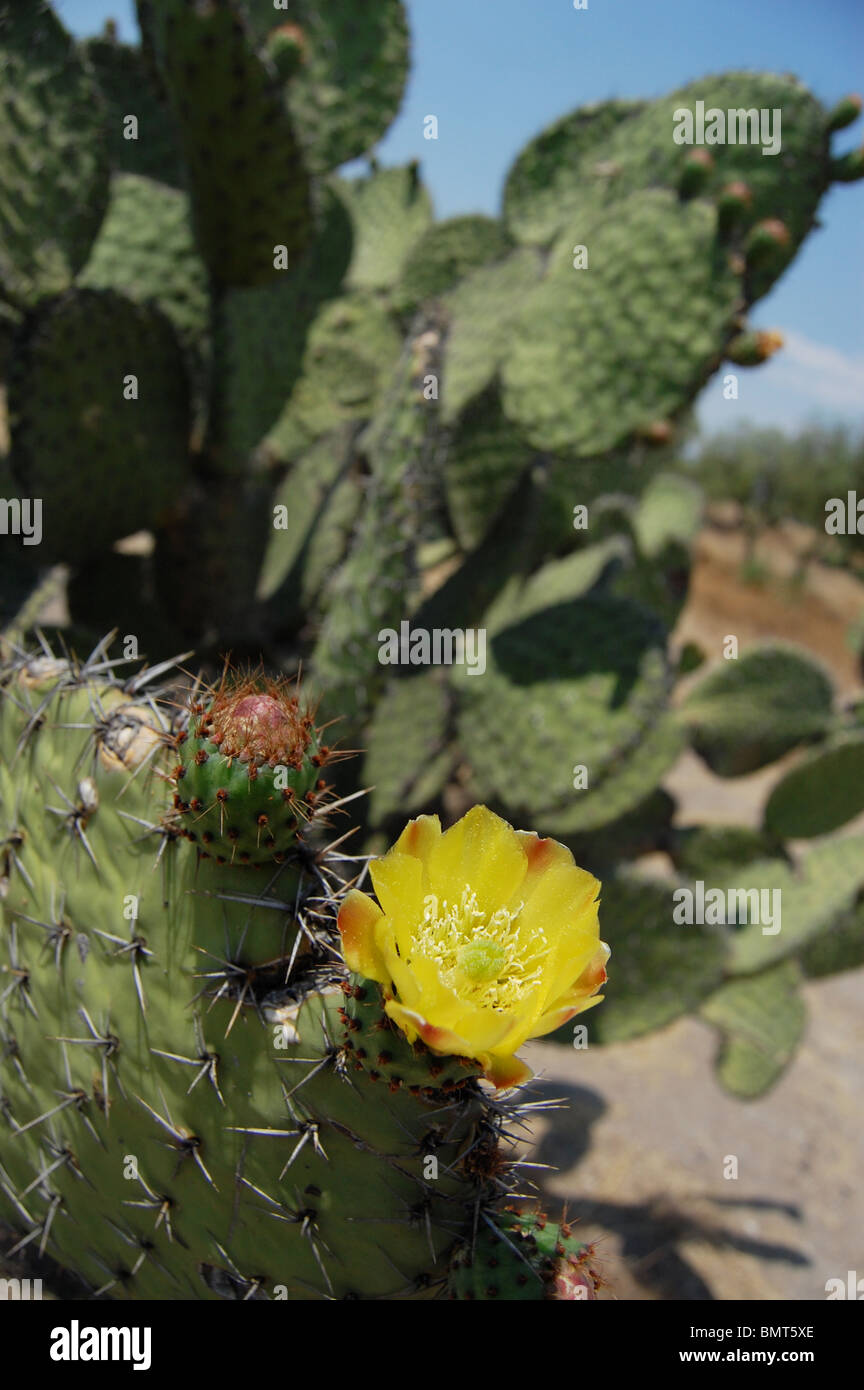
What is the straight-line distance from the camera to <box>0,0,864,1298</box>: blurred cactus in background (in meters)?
1.04

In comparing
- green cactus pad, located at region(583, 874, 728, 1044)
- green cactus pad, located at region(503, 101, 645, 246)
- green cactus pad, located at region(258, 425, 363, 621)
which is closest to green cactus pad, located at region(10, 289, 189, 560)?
green cactus pad, located at region(258, 425, 363, 621)

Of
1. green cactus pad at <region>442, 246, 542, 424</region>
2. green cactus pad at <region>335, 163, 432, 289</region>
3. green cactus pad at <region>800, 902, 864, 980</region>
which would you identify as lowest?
green cactus pad at <region>800, 902, 864, 980</region>

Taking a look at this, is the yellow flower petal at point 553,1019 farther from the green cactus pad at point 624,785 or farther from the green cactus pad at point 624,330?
the green cactus pad at point 624,330

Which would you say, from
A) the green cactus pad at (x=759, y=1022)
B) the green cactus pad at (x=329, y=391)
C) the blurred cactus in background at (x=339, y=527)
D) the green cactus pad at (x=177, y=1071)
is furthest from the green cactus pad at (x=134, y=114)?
the green cactus pad at (x=759, y=1022)

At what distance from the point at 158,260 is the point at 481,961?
2.29m

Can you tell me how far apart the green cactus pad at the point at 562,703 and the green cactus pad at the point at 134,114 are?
150cm

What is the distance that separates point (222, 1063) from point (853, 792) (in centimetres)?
269

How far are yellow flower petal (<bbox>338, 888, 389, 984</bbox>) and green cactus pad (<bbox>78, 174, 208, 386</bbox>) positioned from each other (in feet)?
6.87

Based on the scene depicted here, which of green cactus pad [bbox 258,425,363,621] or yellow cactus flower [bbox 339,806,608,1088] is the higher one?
green cactus pad [bbox 258,425,363,621]

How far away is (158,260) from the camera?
254 cm

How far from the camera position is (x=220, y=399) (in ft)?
7.89

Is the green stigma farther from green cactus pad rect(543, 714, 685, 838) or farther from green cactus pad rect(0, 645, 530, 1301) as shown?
green cactus pad rect(543, 714, 685, 838)

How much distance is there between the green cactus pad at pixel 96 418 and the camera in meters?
2.09
